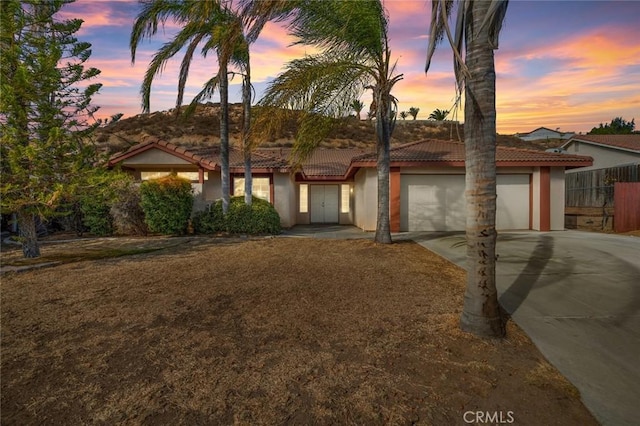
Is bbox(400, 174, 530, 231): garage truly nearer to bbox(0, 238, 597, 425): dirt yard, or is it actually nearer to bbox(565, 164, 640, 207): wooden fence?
bbox(565, 164, 640, 207): wooden fence

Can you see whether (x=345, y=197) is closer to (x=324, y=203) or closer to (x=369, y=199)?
(x=324, y=203)

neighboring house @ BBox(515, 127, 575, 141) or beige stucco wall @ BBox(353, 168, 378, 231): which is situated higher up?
neighboring house @ BBox(515, 127, 575, 141)

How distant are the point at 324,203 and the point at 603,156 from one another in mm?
18985

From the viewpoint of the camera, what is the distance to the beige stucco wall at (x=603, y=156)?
19534mm

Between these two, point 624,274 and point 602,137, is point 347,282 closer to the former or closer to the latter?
point 624,274

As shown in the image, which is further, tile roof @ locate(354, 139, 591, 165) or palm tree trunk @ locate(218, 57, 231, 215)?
tile roof @ locate(354, 139, 591, 165)

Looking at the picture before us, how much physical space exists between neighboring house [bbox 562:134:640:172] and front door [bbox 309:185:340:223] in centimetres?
1478

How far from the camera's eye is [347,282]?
5773mm

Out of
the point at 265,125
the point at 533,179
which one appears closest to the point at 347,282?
the point at 265,125

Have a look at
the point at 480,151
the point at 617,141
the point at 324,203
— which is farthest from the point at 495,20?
the point at 617,141

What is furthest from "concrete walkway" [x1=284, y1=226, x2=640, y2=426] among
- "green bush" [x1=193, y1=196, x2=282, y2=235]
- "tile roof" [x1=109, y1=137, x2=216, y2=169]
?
"tile roof" [x1=109, y1=137, x2=216, y2=169]

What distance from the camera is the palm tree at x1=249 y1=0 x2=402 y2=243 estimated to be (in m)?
7.93

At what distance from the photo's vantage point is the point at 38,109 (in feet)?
23.1

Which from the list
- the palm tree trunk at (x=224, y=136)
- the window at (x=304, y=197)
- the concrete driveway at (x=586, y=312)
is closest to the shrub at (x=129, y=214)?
the palm tree trunk at (x=224, y=136)
